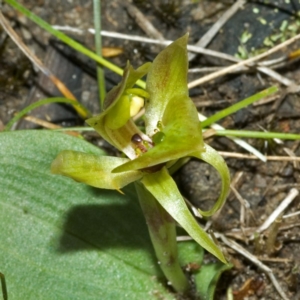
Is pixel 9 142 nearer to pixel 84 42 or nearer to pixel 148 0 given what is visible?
pixel 84 42

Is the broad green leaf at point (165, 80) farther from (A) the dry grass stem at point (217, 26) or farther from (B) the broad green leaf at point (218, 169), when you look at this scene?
(A) the dry grass stem at point (217, 26)

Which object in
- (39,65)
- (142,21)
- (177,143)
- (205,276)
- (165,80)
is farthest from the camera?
(142,21)

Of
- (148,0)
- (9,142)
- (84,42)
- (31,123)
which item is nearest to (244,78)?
(148,0)

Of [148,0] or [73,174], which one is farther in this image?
[148,0]

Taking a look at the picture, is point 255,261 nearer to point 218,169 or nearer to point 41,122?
point 218,169

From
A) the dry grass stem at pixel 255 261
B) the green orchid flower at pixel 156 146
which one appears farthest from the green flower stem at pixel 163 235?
the dry grass stem at pixel 255 261

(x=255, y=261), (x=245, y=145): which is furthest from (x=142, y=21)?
(x=255, y=261)

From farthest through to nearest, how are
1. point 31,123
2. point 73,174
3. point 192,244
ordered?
1. point 31,123
2. point 192,244
3. point 73,174

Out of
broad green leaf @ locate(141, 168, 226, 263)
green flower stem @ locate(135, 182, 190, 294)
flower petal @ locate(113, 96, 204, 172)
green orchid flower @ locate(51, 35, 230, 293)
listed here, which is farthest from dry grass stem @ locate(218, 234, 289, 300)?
flower petal @ locate(113, 96, 204, 172)
